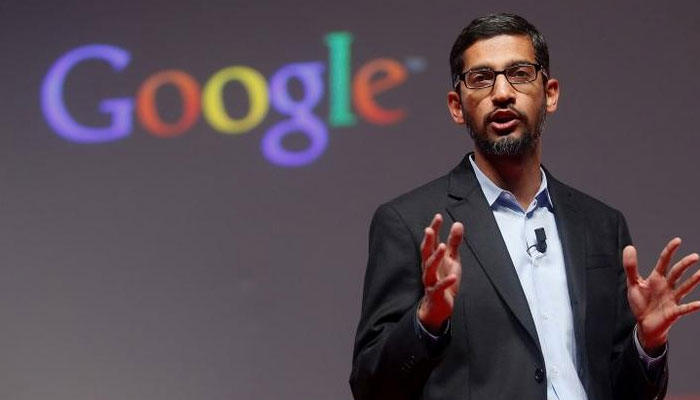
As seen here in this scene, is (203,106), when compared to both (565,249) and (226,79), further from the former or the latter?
(565,249)

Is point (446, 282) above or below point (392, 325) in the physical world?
Answer: above

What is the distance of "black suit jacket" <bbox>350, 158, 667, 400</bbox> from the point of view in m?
1.72

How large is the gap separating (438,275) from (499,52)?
0.51 m

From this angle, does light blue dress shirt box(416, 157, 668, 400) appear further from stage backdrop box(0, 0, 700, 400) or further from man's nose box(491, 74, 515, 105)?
stage backdrop box(0, 0, 700, 400)

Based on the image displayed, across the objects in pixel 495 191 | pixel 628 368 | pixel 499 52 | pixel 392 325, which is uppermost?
pixel 499 52

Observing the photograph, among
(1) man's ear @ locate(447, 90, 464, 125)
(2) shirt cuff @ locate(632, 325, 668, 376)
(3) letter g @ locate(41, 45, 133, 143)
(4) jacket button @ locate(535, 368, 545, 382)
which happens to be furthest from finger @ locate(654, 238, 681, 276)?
(3) letter g @ locate(41, 45, 133, 143)

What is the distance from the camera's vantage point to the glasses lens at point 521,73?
1907 millimetres

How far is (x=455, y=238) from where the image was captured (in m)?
1.62

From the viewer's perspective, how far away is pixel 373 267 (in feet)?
6.05

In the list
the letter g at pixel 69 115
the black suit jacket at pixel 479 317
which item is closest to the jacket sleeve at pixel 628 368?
the black suit jacket at pixel 479 317

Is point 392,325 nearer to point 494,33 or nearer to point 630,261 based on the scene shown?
point 630,261

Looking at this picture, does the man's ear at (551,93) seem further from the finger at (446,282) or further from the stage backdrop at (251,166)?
the stage backdrop at (251,166)

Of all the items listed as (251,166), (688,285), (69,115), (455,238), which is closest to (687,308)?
(688,285)

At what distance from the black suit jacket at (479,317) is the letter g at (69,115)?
74.1 inches
